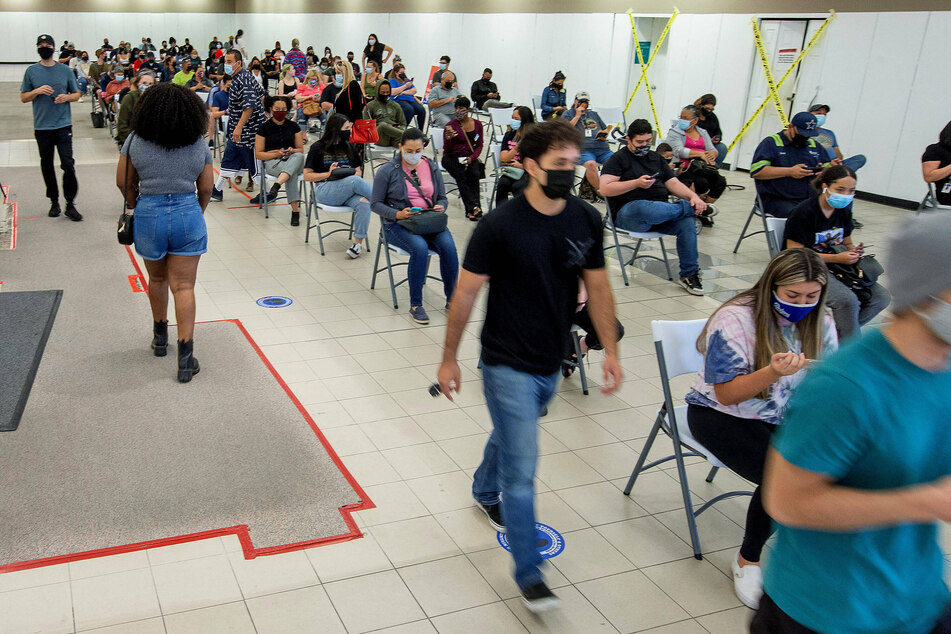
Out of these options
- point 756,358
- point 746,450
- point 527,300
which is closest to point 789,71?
point 756,358

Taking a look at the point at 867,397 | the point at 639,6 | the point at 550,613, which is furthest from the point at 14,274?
the point at 639,6

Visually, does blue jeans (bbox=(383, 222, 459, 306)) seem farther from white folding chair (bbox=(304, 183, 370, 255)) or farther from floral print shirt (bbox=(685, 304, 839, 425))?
floral print shirt (bbox=(685, 304, 839, 425))

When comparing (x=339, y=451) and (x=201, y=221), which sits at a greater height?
(x=201, y=221)

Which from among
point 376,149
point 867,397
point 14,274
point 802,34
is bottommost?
point 14,274

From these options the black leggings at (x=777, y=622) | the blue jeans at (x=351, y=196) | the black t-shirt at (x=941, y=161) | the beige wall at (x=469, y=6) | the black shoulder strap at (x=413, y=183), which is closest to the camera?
the black leggings at (x=777, y=622)

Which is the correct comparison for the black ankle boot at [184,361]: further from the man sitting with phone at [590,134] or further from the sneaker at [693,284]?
the man sitting with phone at [590,134]

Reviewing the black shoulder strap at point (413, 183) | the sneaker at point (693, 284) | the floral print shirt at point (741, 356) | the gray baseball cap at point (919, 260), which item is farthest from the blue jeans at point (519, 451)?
the sneaker at point (693, 284)

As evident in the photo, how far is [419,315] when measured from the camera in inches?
234

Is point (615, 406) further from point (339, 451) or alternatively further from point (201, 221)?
point (201, 221)

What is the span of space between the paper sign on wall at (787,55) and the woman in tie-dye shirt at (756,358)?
1124 cm

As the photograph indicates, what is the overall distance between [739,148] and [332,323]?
10278mm

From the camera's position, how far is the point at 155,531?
10.7ft

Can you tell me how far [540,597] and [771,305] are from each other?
1379mm

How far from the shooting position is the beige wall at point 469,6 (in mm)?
12156
